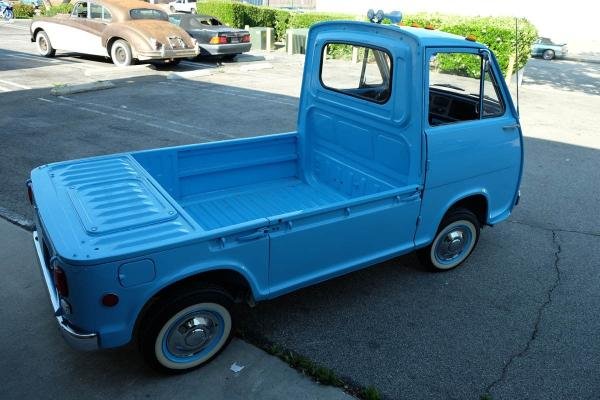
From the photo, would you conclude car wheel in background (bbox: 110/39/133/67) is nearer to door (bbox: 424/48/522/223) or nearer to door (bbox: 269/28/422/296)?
door (bbox: 269/28/422/296)

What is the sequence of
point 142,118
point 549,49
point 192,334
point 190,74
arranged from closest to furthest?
point 192,334
point 142,118
point 190,74
point 549,49

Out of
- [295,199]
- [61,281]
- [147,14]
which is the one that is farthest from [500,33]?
[61,281]

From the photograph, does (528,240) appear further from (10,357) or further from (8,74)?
(8,74)

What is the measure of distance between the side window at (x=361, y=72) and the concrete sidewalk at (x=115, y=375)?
2.43m

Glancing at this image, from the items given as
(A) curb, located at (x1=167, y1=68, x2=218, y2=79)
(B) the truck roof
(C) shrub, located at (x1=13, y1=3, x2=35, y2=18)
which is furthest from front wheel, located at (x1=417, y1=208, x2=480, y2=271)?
(C) shrub, located at (x1=13, y1=3, x2=35, y2=18)

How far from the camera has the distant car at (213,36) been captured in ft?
50.2

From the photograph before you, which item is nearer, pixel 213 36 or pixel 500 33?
pixel 500 33

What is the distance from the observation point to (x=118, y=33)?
13695 millimetres

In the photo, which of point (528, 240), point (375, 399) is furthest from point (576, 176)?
point (375, 399)

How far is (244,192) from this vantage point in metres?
4.94

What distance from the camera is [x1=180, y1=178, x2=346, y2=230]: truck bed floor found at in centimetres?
447

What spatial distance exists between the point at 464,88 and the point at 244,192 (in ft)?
7.54

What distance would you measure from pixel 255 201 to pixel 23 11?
107 ft

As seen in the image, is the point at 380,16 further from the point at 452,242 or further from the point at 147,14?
the point at 147,14
